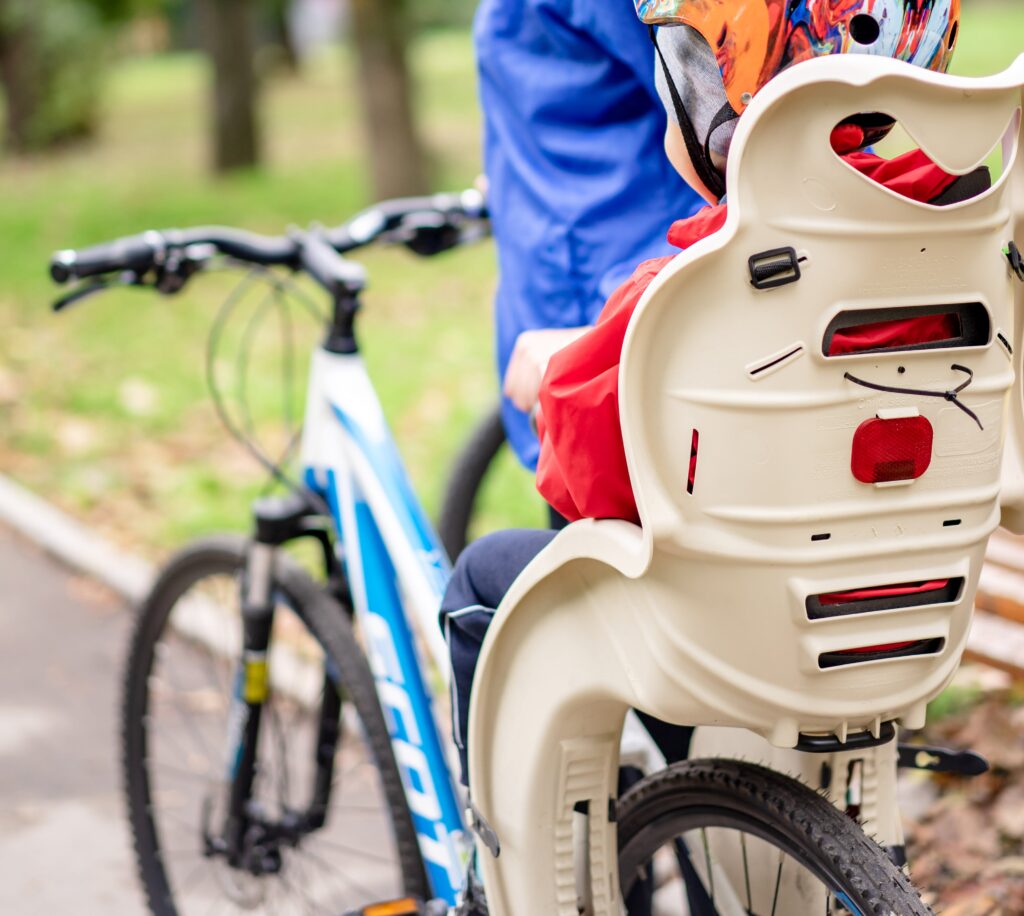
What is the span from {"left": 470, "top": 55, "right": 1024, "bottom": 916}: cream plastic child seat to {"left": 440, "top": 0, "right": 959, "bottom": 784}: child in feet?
0.15

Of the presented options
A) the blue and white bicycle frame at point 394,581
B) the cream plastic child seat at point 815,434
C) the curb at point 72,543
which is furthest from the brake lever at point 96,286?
the curb at point 72,543

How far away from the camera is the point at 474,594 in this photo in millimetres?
1944

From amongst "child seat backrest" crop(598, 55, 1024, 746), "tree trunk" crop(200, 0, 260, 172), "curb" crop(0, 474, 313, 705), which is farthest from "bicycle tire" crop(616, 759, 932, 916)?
"tree trunk" crop(200, 0, 260, 172)

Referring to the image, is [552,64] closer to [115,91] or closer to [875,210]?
[875,210]

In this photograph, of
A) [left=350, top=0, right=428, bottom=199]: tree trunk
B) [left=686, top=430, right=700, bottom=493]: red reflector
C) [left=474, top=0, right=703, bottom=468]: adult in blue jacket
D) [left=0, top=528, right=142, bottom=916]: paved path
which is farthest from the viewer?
[left=350, top=0, right=428, bottom=199]: tree trunk

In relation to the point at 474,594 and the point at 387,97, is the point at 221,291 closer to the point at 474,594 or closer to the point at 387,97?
the point at 387,97

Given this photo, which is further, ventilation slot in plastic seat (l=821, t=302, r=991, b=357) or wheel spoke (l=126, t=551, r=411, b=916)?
wheel spoke (l=126, t=551, r=411, b=916)

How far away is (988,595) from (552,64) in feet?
4.98

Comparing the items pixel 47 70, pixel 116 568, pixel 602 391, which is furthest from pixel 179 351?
pixel 47 70

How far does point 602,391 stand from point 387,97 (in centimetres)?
968

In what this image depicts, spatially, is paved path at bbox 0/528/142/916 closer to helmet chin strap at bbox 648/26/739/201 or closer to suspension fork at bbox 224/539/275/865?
suspension fork at bbox 224/539/275/865

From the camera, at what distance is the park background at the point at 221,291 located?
5309 millimetres

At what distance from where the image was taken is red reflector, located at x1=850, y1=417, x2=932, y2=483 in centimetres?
Result: 143

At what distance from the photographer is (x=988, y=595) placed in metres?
3.06
